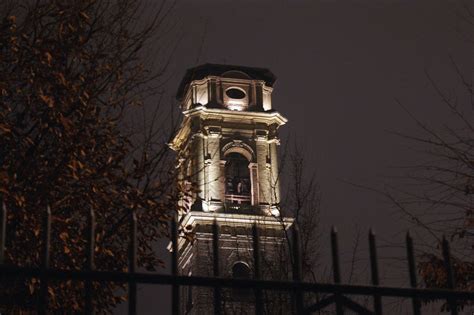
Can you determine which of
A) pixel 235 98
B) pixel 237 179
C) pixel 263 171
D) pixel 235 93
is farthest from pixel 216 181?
pixel 235 93

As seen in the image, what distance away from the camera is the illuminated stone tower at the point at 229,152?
52.4 metres

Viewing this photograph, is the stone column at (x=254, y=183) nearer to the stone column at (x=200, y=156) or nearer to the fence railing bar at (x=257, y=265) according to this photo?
the stone column at (x=200, y=156)

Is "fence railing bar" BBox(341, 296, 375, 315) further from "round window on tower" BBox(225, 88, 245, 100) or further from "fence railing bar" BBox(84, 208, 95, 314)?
"round window on tower" BBox(225, 88, 245, 100)

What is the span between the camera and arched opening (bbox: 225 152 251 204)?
53.9 m

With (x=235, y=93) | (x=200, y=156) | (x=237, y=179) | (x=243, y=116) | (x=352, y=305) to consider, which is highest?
(x=235, y=93)

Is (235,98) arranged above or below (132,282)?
above

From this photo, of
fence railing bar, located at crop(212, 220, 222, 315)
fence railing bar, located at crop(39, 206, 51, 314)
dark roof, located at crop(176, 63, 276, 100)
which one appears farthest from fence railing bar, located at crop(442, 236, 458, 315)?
dark roof, located at crop(176, 63, 276, 100)

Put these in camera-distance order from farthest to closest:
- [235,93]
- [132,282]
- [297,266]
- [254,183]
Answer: [235,93], [254,183], [297,266], [132,282]

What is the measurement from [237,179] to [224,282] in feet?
166

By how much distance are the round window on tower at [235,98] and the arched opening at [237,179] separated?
356 cm

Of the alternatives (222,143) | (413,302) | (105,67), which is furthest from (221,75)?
(413,302)

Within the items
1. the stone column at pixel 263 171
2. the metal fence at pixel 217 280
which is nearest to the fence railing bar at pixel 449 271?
the metal fence at pixel 217 280

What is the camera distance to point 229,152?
2178 inches

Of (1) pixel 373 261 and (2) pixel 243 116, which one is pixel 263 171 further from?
(1) pixel 373 261
